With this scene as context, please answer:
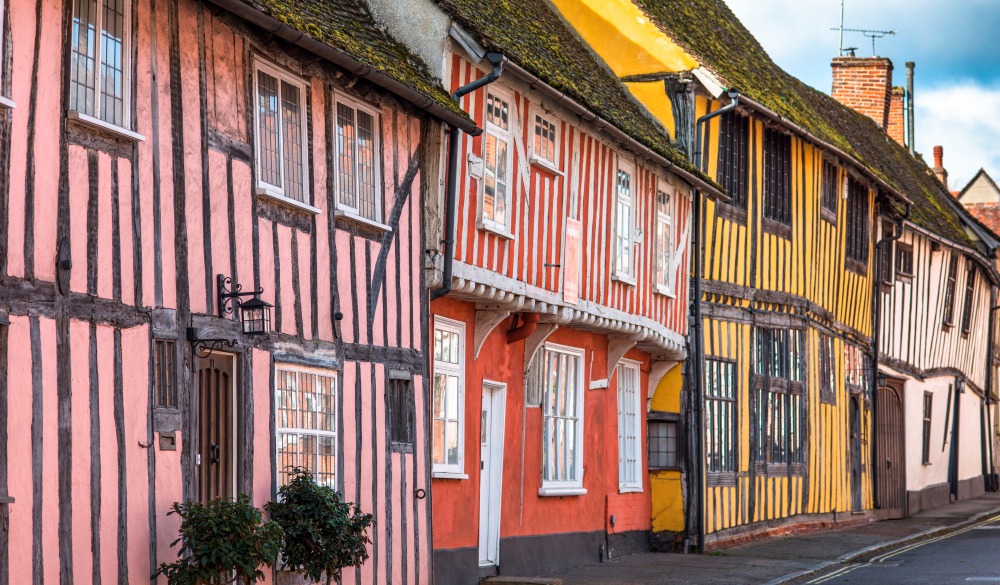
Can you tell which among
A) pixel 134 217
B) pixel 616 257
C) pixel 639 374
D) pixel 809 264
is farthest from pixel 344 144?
pixel 809 264

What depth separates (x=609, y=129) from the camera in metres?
16.2

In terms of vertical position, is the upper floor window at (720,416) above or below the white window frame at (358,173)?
below

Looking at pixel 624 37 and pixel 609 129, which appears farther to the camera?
pixel 624 37

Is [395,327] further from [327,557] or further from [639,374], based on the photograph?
[639,374]

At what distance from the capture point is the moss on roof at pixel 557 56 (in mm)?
14188

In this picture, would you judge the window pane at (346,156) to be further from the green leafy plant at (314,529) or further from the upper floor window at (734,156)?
the upper floor window at (734,156)

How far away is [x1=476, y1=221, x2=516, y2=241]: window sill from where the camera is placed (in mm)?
13906

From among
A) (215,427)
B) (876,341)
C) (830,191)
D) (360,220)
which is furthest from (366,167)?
(876,341)

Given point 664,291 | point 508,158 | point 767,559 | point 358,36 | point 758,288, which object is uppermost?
point 358,36

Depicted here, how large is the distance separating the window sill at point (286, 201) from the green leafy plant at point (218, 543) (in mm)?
2324

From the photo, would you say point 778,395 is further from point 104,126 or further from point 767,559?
point 104,126

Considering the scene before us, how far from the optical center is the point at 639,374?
1928 cm

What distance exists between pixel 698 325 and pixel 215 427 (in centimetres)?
1035

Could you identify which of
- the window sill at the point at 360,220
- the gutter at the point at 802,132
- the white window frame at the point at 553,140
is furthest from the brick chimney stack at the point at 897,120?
the window sill at the point at 360,220
